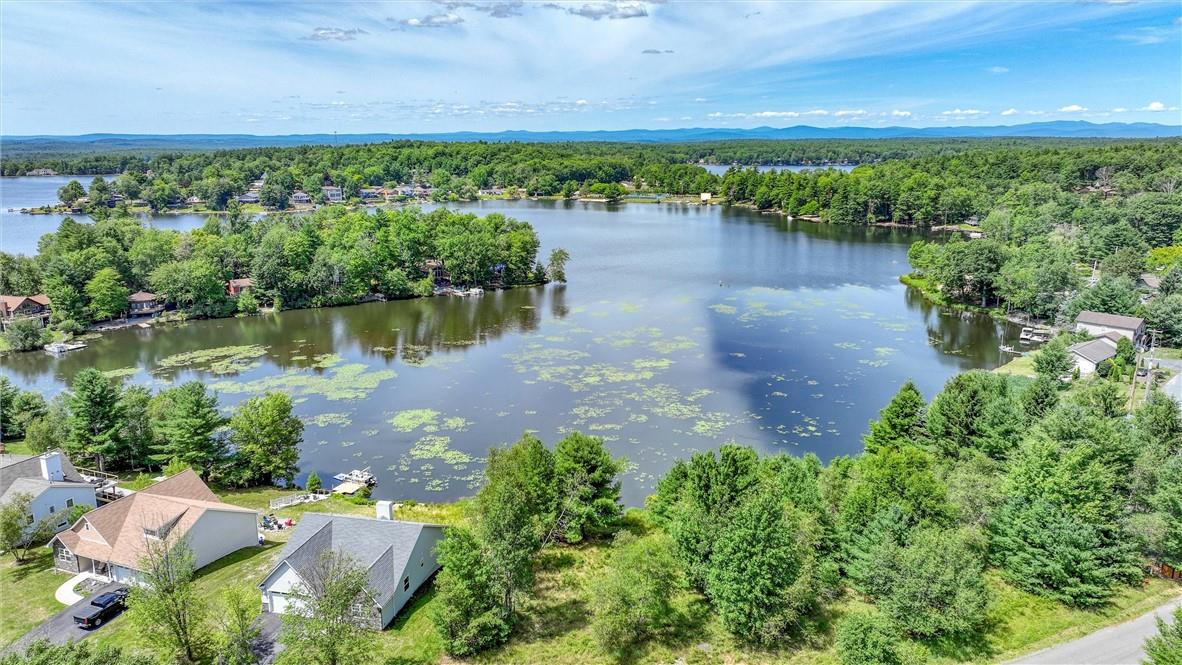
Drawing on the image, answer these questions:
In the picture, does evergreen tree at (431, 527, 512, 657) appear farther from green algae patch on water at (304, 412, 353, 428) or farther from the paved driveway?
green algae patch on water at (304, 412, 353, 428)

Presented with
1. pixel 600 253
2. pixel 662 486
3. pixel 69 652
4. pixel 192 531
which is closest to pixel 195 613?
pixel 69 652

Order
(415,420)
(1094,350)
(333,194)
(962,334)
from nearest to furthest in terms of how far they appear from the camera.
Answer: (415,420) < (1094,350) < (962,334) < (333,194)

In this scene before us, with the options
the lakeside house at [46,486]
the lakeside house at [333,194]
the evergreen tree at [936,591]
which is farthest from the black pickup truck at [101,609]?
the lakeside house at [333,194]

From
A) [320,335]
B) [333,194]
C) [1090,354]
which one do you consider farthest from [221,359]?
[333,194]

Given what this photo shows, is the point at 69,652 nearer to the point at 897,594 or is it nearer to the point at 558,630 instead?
the point at 558,630

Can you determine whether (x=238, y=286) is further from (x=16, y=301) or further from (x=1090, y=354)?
(x=1090, y=354)

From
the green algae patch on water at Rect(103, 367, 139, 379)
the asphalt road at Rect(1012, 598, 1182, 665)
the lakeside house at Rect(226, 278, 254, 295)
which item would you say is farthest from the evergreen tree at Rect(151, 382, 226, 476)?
the lakeside house at Rect(226, 278, 254, 295)

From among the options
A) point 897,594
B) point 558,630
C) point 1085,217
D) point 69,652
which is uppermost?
point 1085,217
